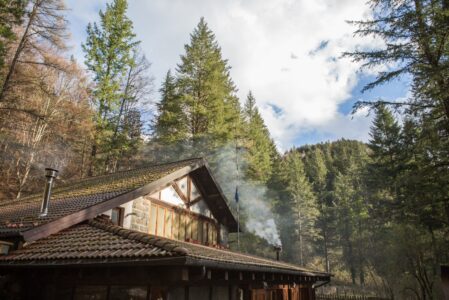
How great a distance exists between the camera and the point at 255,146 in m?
29.5

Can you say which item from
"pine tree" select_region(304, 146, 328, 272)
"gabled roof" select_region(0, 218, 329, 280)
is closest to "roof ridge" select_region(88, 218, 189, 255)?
"gabled roof" select_region(0, 218, 329, 280)

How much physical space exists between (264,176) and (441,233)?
13.5 metres

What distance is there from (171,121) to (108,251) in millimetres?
16078

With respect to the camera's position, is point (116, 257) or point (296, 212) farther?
point (296, 212)

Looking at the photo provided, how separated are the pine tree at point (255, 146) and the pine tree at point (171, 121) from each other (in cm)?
636

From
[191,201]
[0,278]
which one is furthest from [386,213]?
[0,278]

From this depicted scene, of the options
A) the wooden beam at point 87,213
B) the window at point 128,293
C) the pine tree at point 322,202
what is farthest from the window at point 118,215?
the pine tree at point 322,202

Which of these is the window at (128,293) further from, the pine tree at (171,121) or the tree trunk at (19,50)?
the pine tree at (171,121)

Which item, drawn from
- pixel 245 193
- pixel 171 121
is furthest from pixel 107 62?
pixel 245 193

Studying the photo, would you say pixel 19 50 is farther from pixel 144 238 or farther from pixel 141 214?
pixel 144 238

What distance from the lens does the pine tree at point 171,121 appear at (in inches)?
826

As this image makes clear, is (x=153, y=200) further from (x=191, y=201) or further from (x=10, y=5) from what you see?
(x=10, y=5)

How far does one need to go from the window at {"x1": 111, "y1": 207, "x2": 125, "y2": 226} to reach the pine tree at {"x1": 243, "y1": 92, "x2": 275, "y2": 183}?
1694 centimetres

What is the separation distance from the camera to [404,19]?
35.8ft
